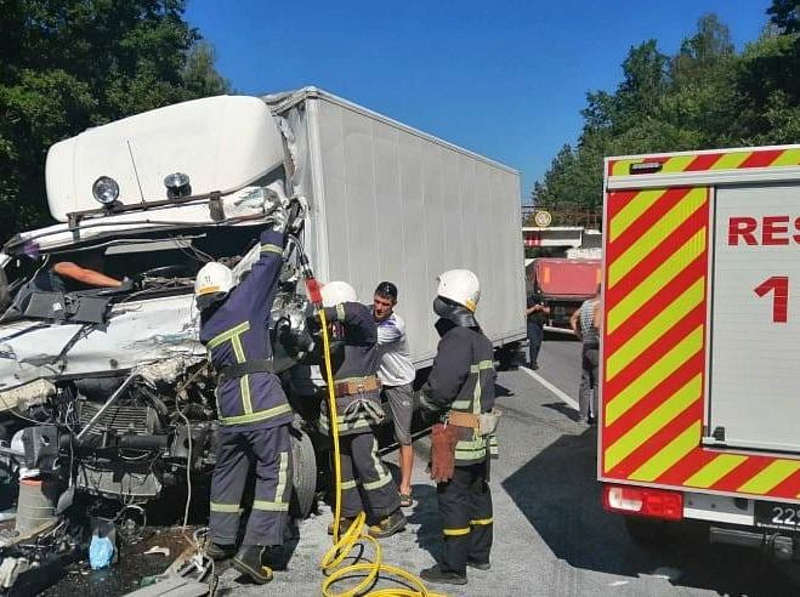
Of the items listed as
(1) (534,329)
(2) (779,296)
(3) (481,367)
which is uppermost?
(2) (779,296)

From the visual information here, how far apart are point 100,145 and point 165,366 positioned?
7.97 ft

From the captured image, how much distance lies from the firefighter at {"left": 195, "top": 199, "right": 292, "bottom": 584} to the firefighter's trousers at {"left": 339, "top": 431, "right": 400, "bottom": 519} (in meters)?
0.70

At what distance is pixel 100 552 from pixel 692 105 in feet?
161

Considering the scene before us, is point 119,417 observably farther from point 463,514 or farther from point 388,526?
point 463,514

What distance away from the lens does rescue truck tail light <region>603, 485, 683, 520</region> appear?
413cm

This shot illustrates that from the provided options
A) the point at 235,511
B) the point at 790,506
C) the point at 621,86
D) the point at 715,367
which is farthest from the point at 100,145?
the point at 621,86

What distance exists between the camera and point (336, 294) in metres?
5.53

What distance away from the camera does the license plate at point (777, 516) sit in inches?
152

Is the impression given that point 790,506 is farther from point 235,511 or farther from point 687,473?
point 235,511

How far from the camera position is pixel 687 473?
407 cm

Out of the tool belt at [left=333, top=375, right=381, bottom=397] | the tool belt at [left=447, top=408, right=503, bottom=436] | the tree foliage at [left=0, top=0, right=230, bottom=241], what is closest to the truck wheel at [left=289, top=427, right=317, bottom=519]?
the tool belt at [left=333, top=375, right=381, bottom=397]

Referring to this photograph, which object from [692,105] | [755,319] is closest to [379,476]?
[755,319]

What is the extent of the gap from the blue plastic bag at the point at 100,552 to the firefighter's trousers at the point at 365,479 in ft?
5.08

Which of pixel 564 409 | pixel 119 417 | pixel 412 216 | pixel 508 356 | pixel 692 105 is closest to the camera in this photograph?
pixel 119 417
